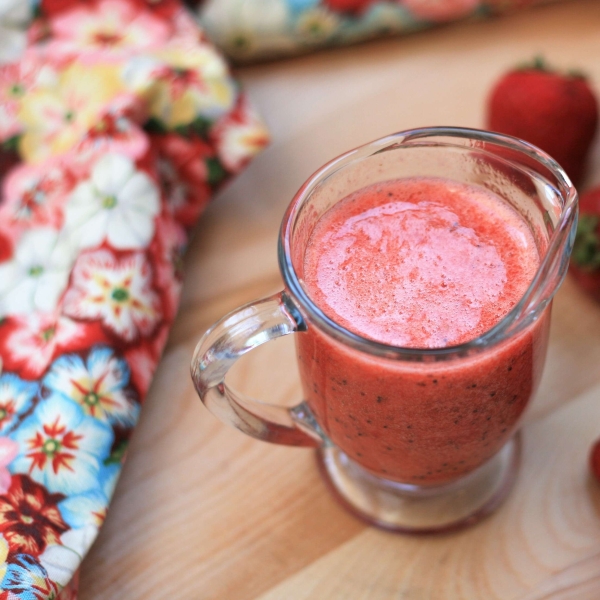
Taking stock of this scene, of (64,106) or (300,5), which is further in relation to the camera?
(300,5)

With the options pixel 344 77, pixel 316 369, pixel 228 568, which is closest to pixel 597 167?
pixel 344 77

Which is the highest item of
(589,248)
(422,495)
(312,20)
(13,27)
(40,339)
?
(13,27)

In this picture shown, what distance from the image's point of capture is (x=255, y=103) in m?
1.22

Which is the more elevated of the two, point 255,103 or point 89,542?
point 255,103

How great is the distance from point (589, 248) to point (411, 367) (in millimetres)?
452

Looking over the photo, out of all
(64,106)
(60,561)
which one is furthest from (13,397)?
(64,106)

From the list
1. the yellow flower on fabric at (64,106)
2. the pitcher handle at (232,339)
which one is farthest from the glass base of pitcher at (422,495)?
the yellow flower on fabric at (64,106)

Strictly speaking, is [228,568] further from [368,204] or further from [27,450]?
[368,204]

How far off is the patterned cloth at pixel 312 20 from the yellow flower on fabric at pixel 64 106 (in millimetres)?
261

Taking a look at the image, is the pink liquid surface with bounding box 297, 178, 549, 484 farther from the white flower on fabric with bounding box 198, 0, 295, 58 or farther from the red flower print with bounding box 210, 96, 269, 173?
the white flower on fabric with bounding box 198, 0, 295, 58

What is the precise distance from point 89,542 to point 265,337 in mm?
287

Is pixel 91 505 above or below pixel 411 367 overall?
below

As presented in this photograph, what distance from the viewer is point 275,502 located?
0.82m

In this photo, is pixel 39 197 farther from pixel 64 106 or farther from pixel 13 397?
pixel 13 397
